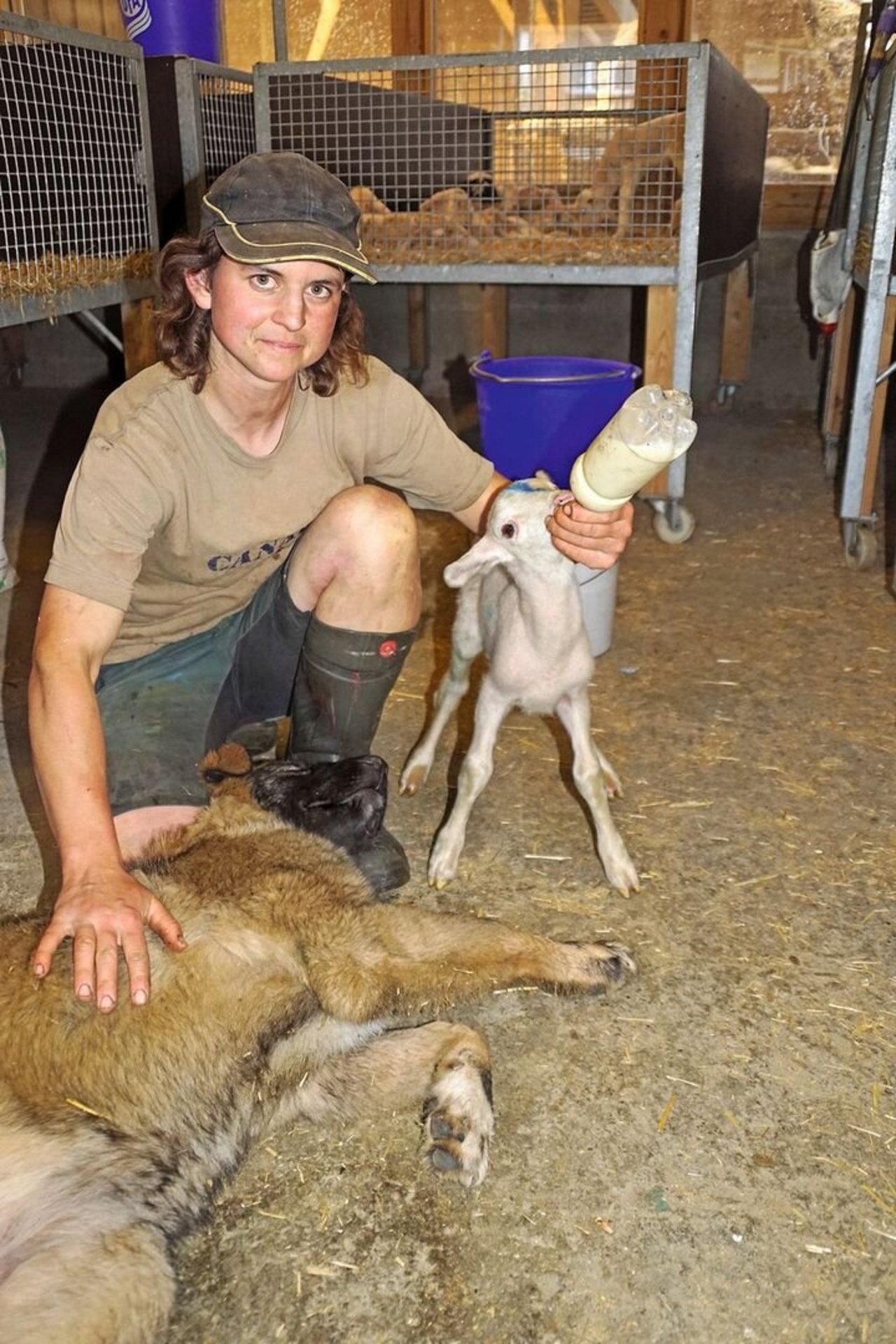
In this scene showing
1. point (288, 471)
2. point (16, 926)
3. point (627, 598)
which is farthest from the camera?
point (627, 598)

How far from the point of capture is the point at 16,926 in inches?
73.9

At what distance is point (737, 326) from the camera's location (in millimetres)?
7906

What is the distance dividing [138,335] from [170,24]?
1.39 meters

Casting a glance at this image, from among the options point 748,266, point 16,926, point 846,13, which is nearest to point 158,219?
point 16,926

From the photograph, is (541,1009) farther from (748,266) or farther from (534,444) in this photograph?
(748,266)

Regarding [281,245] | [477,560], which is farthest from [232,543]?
[281,245]

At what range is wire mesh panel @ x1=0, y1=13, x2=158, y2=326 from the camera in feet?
12.4

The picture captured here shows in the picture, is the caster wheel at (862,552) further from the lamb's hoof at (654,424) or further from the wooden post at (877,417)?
the lamb's hoof at (654,424)

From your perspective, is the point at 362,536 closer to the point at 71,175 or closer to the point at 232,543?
the point at 232,543

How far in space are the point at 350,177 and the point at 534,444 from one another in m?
3.22

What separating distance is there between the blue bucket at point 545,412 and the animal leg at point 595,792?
1.49 m

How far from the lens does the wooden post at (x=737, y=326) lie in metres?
7.75

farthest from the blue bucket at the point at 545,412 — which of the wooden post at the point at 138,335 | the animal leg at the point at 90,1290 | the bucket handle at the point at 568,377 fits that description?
the animal leg at the point at 90,1290

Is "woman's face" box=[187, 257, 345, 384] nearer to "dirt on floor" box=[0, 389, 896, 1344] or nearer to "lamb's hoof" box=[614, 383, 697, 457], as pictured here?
"lamb's hoof" box=[614, 383, 697, 457]
